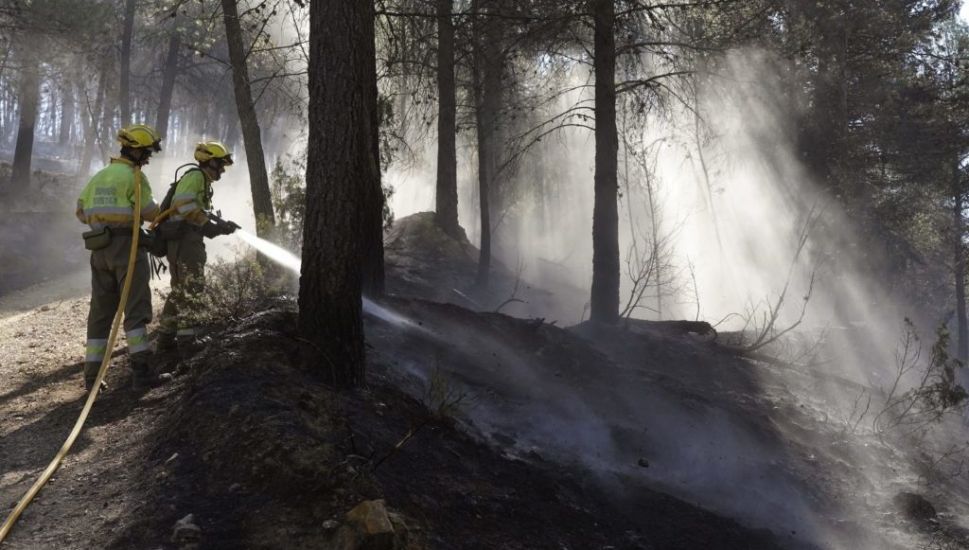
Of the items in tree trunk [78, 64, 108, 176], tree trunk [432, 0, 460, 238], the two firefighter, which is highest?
tree trunk [78, 64, 108, 176]

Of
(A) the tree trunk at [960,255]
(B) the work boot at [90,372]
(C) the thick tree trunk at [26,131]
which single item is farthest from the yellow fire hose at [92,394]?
(A) the tree trunk at [960,255]

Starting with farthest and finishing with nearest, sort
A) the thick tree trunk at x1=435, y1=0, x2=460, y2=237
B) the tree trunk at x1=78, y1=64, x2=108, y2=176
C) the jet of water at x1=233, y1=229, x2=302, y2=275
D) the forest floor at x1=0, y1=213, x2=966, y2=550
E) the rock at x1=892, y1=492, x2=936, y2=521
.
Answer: the tree trunk at x1=78, y1=64, x2=108, y2=176, the thick tree trunk at x1=435, y1=0, x2=460, y2=237, the jet of water at x1=233, y1=229, x2=302, y2=275, the rock at x1=892, y1=492, x2=936, y2=521, the forest floor at x1=0, y1=213, x2=966, y2=550

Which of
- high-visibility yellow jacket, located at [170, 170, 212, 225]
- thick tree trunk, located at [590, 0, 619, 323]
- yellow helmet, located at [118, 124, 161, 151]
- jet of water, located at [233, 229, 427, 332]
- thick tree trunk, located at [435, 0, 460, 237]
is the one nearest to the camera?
yellow helmet, located at [118, 124, 161, 151]

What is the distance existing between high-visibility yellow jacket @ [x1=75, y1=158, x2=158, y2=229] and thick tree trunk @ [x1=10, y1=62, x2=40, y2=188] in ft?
54.0

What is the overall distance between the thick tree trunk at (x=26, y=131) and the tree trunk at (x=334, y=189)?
18.1 m

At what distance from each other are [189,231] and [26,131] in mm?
17055

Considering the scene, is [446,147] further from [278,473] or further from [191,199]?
[278,473]

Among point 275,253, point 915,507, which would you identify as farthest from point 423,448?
point 275,253

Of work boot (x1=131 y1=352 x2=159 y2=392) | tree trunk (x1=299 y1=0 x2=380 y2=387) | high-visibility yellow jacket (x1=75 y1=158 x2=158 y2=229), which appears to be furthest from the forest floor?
high-visibility yellow jacket (x1=75 y1=158 x2=158 y2=229)

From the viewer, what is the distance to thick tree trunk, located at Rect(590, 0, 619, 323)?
1076 centimetres

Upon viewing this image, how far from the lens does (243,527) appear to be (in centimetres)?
354

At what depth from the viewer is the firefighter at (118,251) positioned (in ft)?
20.4

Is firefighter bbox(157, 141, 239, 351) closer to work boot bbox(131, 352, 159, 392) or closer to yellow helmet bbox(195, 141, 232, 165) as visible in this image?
yellow helmet bbox(195, 141, 232, 165)

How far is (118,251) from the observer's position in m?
6.27
